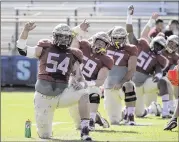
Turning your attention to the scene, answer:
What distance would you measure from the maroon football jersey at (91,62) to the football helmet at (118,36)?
2.42 ft

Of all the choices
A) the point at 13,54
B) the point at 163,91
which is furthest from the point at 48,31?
the point at 163,91

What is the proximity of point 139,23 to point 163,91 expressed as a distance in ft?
25.8

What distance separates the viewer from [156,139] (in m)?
8.32

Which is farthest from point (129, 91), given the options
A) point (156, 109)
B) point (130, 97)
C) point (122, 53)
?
point (156, 109)

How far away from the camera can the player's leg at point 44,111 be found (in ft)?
27.1

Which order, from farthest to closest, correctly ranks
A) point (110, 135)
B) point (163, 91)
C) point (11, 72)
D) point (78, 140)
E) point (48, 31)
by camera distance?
point (48, 31), point (11, 72), point (163, 91), point (110, 135), point (78, 140)

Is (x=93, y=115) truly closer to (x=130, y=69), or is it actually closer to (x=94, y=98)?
(x=94, y=98)

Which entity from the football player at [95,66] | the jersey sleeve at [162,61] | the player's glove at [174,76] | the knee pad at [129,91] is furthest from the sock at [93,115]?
the jersey sleeve at [162,61]

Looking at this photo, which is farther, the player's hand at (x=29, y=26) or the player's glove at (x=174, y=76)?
the player's glove at (x=174, y=76)

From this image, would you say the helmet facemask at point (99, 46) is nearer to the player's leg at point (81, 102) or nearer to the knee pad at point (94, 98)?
the knee pad at point (94, 98)

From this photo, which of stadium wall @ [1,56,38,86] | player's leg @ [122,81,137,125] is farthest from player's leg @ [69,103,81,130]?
stadium wall @ [1,56,38,86]

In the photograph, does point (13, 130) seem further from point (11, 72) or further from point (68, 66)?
point (11, 72)

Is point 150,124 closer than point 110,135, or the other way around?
point 110,135

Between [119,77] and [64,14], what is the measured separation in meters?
12.6
